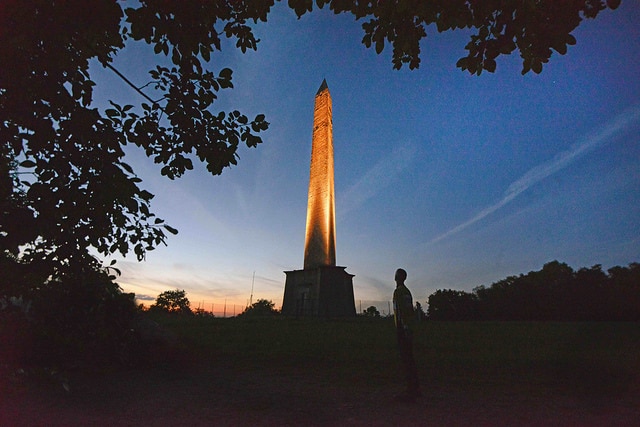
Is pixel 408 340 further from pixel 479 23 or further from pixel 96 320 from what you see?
pixel 96 320

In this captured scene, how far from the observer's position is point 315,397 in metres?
5.54

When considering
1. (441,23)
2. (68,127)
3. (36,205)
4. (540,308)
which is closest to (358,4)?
(441,23)

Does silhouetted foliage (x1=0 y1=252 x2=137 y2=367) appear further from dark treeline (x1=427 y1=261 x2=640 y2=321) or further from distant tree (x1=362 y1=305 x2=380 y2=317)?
dark treeline (x1=427 y1=261 x2=640 y2=321)

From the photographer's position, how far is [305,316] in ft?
78.4

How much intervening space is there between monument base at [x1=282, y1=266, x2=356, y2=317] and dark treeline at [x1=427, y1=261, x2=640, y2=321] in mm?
17279

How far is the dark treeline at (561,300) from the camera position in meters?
31.9

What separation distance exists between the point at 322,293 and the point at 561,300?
25.4 m

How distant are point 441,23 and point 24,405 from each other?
23.7ft

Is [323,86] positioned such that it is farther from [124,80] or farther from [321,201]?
[124,80]

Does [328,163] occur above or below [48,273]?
above

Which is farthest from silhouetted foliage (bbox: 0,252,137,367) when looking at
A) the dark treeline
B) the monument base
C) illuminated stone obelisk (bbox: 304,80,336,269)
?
the dark treeline

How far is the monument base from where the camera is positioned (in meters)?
23.9

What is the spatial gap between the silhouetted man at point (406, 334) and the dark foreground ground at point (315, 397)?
0.22 m

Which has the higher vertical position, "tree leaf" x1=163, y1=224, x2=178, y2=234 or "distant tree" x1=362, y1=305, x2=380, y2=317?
"distant tree" x1=362, y1=305, x2=380, y2=317
